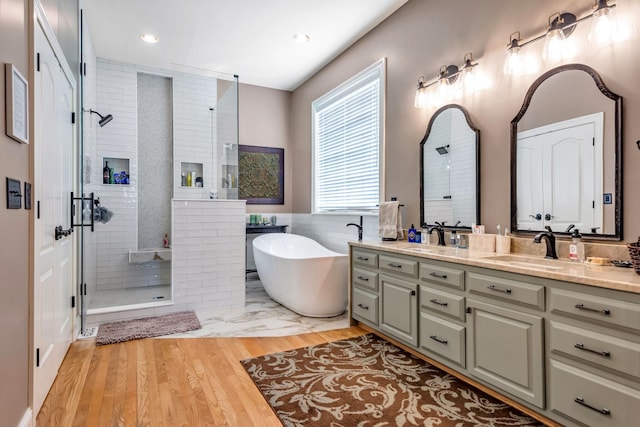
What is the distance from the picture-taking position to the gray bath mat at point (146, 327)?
3.07 metres

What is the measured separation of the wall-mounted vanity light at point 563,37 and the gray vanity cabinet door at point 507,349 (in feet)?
5.29

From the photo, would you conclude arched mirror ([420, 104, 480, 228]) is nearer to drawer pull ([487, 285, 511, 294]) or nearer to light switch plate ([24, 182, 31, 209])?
drawer pull ([487, 285, 511, 294])

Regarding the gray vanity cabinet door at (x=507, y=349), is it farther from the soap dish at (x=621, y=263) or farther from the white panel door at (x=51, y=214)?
the white panel door at (x=51, y=214)

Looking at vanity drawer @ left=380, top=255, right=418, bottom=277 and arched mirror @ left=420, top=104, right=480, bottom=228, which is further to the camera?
arched mirror @ left=420, top=104, right=480, bottom=228

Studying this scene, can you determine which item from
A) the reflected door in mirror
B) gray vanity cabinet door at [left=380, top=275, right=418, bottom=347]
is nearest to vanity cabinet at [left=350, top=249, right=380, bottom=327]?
gray vanity cabinet door at [left=380, top=275, right=418, bottom=347]

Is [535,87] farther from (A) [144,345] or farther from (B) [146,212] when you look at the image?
(B) [146,212]

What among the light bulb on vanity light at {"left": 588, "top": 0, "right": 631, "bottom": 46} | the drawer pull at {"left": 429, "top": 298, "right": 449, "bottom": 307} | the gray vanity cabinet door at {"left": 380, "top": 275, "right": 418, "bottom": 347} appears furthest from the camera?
the gray vanity cabinet door at {"left": 380, "top": 275, "right": 418, "bottom": 347}

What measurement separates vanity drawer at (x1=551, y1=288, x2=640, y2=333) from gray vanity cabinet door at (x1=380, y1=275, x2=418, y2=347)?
3.30 feet

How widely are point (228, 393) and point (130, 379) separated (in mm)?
737

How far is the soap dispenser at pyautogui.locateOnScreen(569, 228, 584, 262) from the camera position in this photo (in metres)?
2.02

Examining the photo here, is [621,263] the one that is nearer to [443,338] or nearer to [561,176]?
[561,176]

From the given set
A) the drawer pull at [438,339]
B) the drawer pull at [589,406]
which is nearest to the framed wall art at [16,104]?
the drawer pull at [438,339]

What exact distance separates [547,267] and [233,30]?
3843mm

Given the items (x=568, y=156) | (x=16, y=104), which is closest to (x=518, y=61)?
(x=568, y=156)
